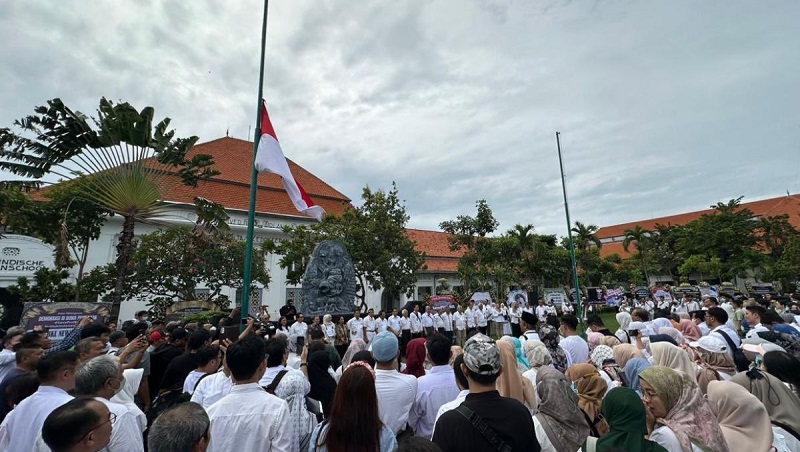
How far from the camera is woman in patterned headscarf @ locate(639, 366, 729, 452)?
7.07ft

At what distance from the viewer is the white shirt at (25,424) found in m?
2.50

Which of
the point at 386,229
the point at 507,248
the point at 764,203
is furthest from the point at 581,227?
the point at 764,203

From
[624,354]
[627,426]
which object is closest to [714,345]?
[624,354]

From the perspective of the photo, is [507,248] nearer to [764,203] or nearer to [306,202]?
[306,202]

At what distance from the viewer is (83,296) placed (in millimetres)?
14859

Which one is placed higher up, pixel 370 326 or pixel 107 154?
pixel 107 154

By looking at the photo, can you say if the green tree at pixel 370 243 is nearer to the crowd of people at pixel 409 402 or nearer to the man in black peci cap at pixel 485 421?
the crowd of people at pixel 409 402

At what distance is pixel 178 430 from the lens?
5.43ft

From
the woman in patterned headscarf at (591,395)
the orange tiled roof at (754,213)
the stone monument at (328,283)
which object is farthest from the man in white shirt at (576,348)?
the orange tiled roof at (754,213)

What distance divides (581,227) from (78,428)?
3677cm

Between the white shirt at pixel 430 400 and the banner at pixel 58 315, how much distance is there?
8390 mm

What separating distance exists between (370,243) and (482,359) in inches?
689

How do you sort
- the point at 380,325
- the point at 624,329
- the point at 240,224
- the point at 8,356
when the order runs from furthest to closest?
the point at 240,224 → the point at 380,325 → the point at 624,329 → the point at 8,356

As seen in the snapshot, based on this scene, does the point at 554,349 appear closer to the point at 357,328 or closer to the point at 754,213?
the point at 357,328
